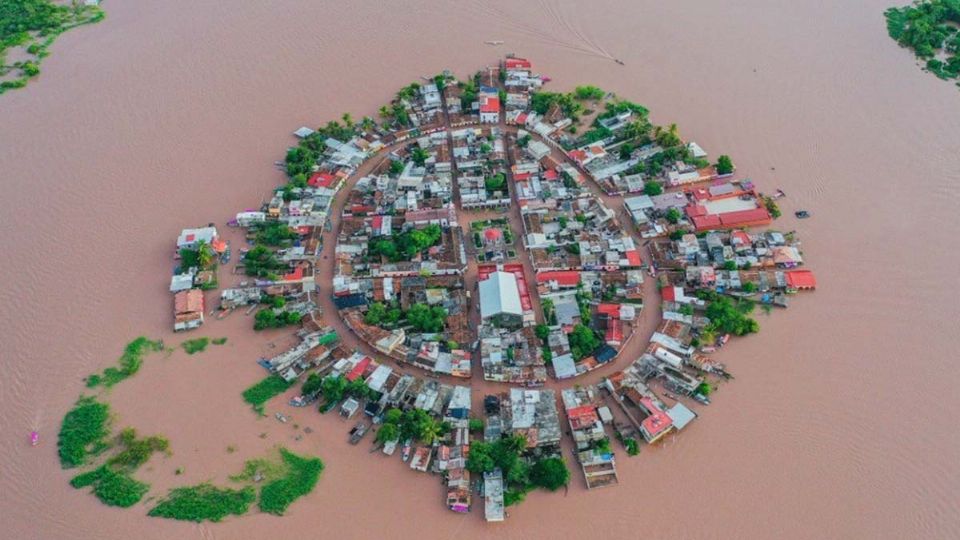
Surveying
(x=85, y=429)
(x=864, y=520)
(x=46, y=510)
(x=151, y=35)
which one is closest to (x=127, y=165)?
(x=151, y=35)

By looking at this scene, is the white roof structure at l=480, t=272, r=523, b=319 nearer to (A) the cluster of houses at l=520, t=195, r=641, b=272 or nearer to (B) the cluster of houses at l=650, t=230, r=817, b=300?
(A) the cluster of houses at l=520, t=195, r=641, b=272

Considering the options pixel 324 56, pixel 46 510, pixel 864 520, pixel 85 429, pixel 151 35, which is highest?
pixel 151 35

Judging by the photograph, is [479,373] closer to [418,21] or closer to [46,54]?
[418,21]

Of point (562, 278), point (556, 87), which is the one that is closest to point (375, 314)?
point (562, 278)

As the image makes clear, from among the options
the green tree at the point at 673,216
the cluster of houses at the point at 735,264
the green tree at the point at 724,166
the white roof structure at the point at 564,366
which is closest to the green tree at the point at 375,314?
the white roof structure at the point at 564,366

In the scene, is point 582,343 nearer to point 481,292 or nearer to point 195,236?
point 481,292

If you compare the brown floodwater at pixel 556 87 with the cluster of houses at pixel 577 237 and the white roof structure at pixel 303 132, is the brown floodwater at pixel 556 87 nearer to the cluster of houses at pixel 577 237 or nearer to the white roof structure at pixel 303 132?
the white roof structure at pixel 303 132
